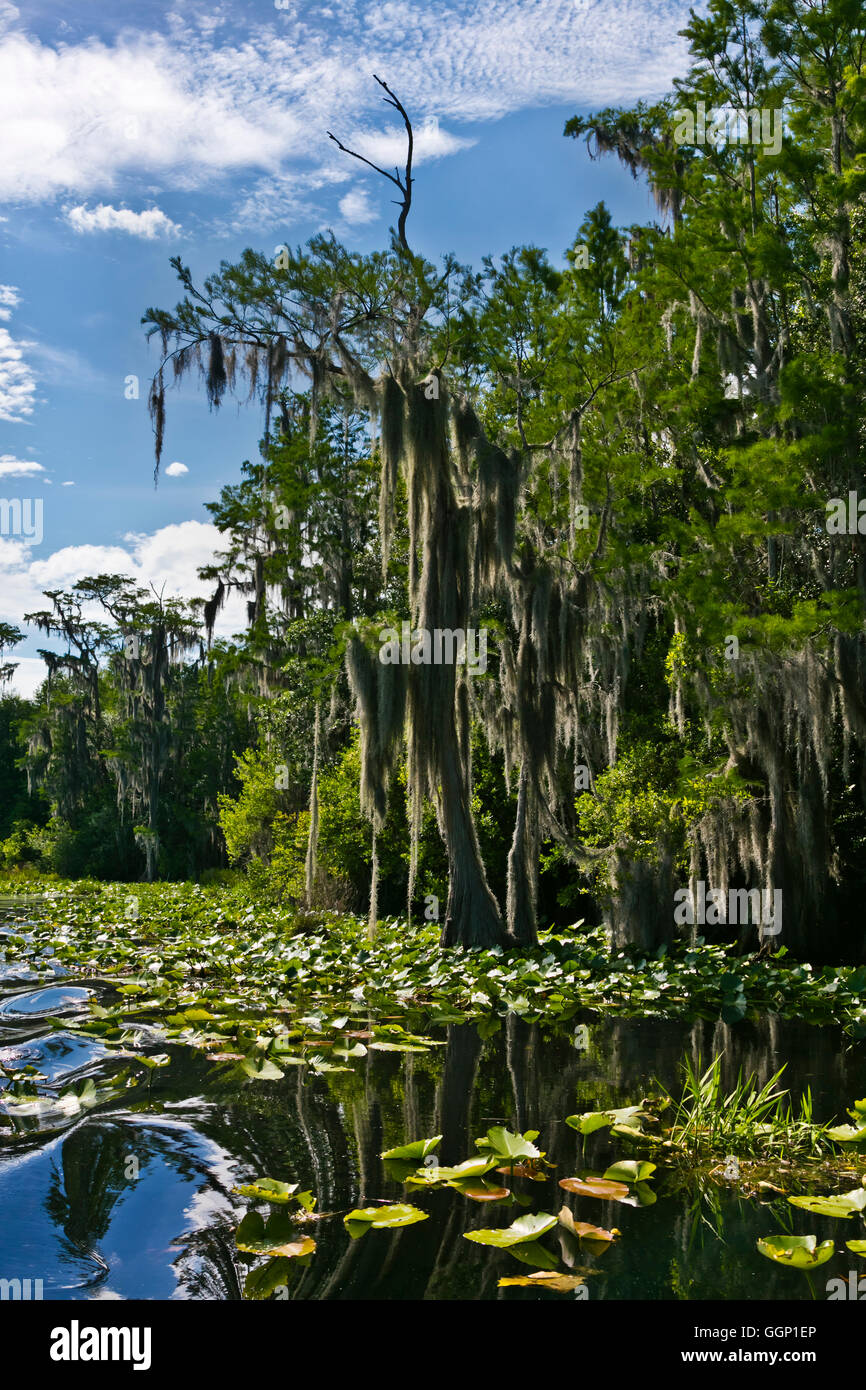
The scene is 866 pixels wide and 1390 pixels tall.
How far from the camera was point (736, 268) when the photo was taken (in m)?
14.5

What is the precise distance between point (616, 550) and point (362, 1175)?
12327mm

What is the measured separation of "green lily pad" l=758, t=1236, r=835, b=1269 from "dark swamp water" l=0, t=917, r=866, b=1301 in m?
0.05

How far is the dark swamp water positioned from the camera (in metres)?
3.26

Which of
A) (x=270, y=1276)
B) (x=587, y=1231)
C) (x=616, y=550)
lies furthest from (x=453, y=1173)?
Answer: (x=616, y=550)

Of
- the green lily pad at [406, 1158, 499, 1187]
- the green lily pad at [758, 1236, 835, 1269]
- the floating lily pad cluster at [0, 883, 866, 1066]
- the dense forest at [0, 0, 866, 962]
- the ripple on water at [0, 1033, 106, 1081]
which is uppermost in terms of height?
the dense forest at [0, 0, 866, 962]

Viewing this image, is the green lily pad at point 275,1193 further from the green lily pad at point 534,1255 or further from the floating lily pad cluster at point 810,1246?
the floating lily pad cluster at point 810,1246

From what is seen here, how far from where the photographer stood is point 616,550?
1535 centimetres

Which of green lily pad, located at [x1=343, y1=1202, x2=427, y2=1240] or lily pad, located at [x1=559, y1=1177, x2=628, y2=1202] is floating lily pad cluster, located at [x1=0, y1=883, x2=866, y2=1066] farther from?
green lily pad, located at [x1=343, y1=1202, x2=427, y2=1240]

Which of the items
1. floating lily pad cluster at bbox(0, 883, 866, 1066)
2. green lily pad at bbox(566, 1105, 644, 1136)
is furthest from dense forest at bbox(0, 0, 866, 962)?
green lily pad at bbox(566, 1105, 644, 1136)

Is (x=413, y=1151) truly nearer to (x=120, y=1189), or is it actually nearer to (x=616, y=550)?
(x=120, y=1189)

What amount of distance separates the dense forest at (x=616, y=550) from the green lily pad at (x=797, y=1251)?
8.06 metres

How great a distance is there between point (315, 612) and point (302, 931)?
37.7 ft

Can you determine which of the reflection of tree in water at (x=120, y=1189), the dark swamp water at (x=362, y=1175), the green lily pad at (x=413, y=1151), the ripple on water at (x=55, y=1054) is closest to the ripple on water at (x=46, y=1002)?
the dark swamp water at (x=362, y=1175)

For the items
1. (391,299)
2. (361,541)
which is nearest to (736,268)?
(391,299)
